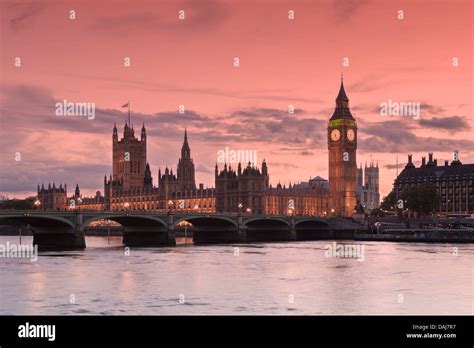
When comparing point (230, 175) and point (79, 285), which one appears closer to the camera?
point (79, 285)

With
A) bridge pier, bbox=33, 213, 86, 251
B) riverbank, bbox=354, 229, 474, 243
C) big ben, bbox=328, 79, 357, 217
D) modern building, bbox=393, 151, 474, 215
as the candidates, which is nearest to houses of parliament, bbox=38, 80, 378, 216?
big ben, bbox=328, 79, 357, 217

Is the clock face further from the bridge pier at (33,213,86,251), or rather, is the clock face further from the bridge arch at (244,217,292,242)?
the bridge pier at (33,213,86,251)

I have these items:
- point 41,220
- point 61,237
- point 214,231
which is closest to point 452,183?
point 214,231

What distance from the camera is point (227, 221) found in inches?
3939

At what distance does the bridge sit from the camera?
74812mm

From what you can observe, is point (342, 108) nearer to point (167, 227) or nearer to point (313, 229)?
point (313, 229)

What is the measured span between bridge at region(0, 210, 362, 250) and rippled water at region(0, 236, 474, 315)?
14521mm

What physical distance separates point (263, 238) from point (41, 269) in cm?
6390

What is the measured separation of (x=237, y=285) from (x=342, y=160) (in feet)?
435

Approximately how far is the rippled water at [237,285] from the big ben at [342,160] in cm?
10924

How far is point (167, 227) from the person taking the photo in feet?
283

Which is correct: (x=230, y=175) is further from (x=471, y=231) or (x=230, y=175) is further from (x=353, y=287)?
(x=353, y=287)
